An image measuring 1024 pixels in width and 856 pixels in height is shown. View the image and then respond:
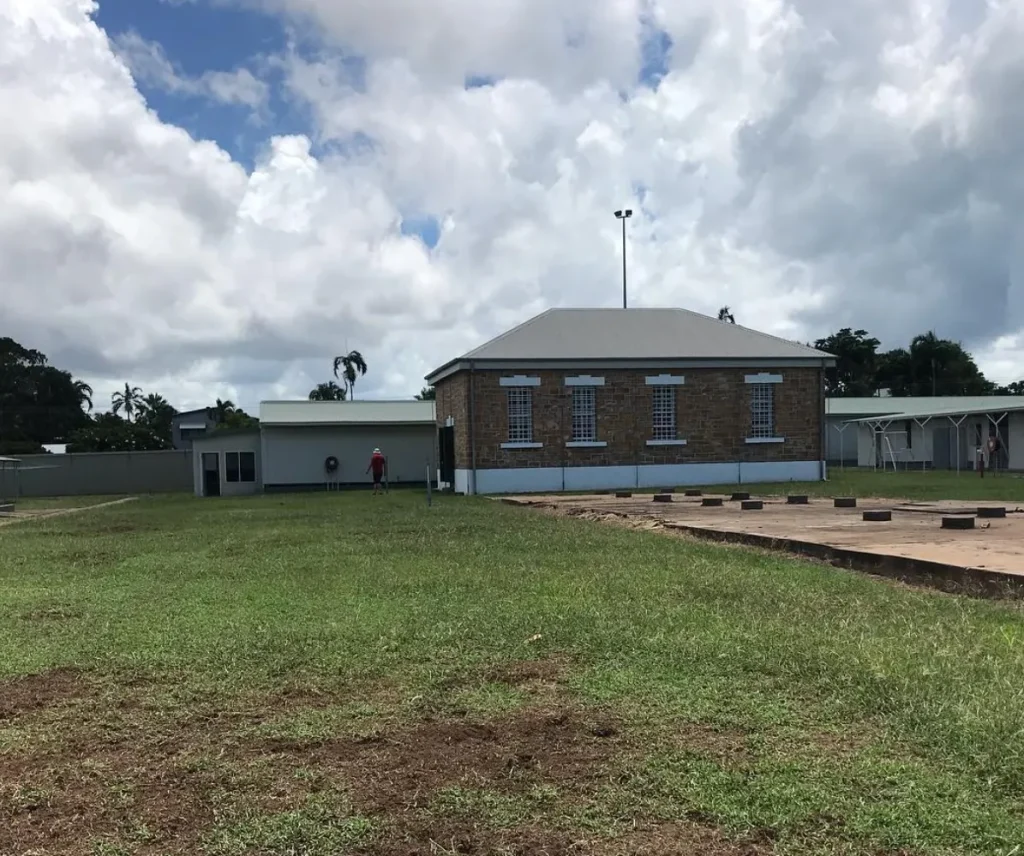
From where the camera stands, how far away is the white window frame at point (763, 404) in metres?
31.1

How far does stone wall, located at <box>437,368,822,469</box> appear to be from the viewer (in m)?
29.4

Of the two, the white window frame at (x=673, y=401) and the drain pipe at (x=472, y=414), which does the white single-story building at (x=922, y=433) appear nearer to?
the white window frame at (x=673, y=401)

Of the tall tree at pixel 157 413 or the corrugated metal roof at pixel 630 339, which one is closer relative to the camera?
the corrugated metal roof at pixel 630 339

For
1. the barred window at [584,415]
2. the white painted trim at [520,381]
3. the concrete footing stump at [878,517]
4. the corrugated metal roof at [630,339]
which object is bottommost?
the concrete footing stump at [878,517]

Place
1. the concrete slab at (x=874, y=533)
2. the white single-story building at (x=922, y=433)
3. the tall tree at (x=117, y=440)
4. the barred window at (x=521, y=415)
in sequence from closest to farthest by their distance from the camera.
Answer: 1. the concrete slab at (x=874, y=533)
2. the barred window at (x=521, y=415)
3. the white single-story building at (x=922, y=433)
4. the tall tree at (x=117, y=440)

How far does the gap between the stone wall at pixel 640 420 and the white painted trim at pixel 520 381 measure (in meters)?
0.14

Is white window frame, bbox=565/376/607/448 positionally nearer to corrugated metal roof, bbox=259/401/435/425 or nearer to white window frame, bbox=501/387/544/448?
white window frame, bbox=501/387/544/448

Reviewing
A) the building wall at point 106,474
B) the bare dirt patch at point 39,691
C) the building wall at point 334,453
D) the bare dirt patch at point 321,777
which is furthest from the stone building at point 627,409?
the bare dirt patch at point 321,777

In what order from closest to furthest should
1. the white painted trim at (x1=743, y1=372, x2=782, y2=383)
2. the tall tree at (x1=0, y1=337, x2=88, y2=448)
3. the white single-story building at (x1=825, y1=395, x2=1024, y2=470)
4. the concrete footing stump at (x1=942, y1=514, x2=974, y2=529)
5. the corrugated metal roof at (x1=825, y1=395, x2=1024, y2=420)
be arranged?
the concrete footing stump at (x1=942, y1=514, x2=974, y2=529)
the white painted trim at (x1=743, y1=372, x2=782, y2=383)
the white single-story building at (x1=825, y1=395, x2=1024, y2=470)
the corrugated metal roof at (x1=825, y1=395, x2=1024, y2=420)
the tall tree at (x1=0, y1=337, x2=88, y2=448)

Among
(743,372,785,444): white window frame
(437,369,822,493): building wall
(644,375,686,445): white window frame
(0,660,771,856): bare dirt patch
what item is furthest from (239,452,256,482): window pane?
(0,660,771,856): bare dirt patch

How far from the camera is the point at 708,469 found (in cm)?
3059

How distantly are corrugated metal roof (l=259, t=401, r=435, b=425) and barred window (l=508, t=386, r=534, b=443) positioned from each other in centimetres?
872

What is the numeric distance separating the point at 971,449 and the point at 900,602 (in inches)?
1393

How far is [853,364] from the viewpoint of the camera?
78.6 m
